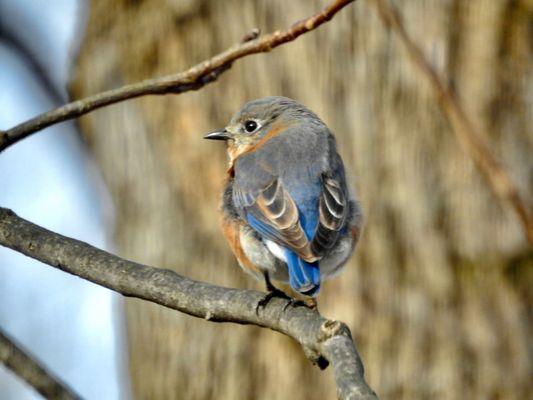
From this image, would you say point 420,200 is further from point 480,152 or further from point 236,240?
point 480,152

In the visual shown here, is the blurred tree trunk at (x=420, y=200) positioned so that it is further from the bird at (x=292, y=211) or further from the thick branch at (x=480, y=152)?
the thick branch at (x=480, y=152)

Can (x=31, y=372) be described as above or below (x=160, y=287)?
below

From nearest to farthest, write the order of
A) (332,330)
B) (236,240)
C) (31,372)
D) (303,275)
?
(332,330)
(31,372)
(303,275)
(236,240)

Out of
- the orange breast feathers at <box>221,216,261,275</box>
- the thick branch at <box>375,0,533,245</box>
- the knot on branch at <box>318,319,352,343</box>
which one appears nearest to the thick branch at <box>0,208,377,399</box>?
the knot on branch at <box>318,319,352,343</box>

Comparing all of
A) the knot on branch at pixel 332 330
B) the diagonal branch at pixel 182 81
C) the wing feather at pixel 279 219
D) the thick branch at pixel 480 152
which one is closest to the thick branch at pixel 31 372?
the diagonal branch at pixel 182 81

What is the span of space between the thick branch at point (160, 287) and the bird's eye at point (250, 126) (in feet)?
5.03

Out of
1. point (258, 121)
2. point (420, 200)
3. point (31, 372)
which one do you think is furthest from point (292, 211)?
point (420, 200)

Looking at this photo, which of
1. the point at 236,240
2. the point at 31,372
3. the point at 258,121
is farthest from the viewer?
the point at 258,121

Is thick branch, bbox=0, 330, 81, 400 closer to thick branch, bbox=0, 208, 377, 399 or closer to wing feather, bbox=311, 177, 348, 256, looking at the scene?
thick branch, bbox=0, 208, 377, 399

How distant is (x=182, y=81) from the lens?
2.89 m

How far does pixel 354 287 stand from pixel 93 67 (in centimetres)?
221

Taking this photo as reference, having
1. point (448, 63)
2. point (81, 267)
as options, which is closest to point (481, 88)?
point (448, 63)

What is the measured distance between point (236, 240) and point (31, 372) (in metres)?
1.21

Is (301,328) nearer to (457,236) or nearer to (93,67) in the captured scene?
(457,236)
